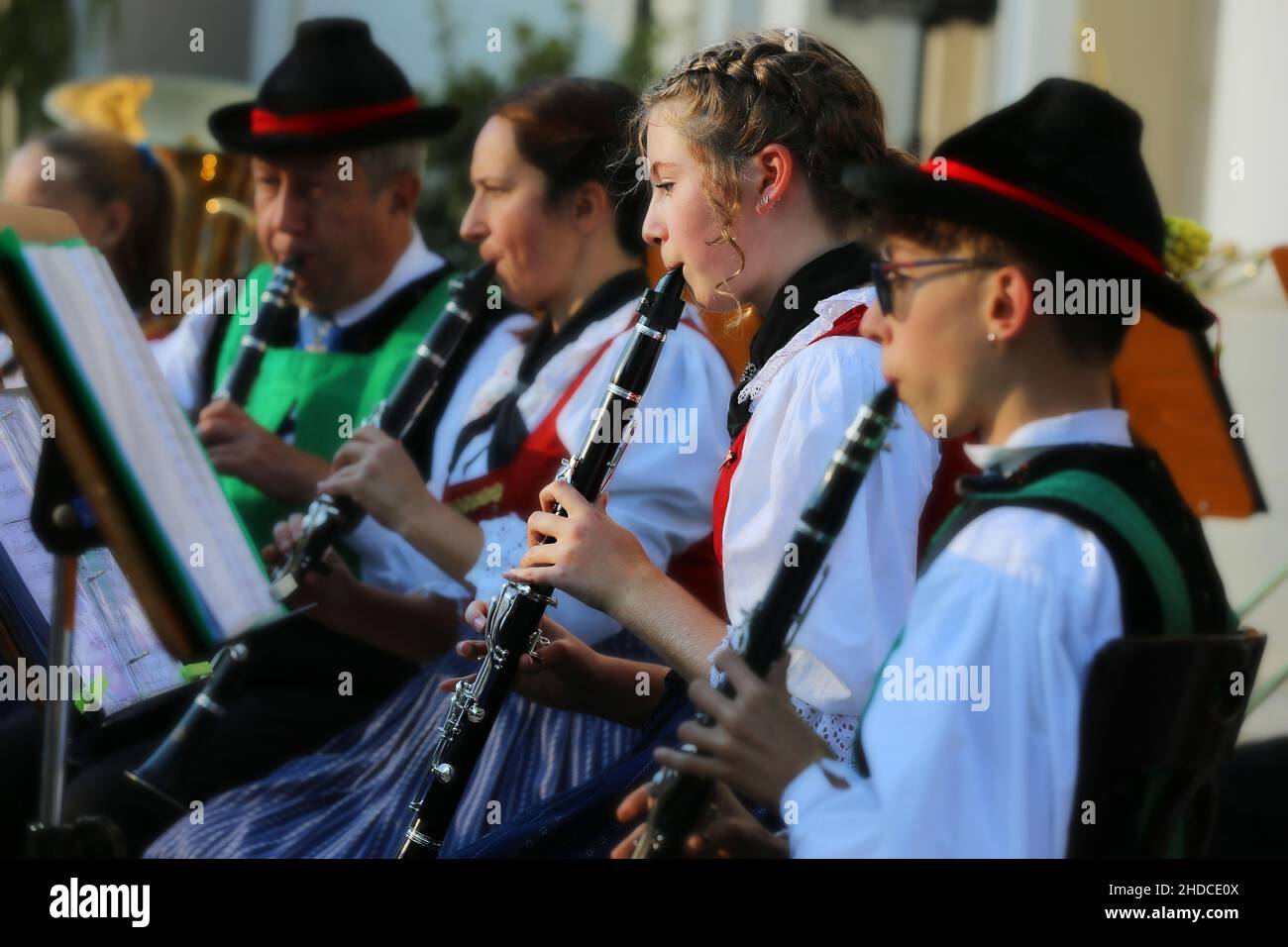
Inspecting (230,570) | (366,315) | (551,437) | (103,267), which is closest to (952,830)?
(230,570)

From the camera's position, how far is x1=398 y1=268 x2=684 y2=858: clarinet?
2.06m

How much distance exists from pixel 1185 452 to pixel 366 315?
1.75m

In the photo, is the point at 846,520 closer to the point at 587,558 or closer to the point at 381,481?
the point at 587,558

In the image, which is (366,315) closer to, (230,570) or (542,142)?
(542,142)

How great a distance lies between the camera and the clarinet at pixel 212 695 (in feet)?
8.56

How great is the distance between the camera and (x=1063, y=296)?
1.54m

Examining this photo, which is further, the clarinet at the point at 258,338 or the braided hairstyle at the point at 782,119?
the clarinet at the point at 258,338

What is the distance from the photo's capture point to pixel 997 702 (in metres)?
1.38

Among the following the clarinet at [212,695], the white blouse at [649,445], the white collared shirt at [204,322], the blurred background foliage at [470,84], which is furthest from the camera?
the blurred background foliage at [470,84]

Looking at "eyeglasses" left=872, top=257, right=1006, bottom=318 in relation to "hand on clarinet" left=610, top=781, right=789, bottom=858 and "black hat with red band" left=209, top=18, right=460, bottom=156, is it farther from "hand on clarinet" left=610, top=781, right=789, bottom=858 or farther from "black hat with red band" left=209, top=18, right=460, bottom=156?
"black hat with red band" left=209, top=18, right=460, bottom=156

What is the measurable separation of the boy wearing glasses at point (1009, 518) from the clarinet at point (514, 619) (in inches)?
20.4

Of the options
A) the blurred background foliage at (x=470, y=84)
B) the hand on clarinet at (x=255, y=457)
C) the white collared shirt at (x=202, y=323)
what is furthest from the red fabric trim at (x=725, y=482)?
the blurred background foliage at (x=470, y=84)

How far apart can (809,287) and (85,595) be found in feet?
3.49

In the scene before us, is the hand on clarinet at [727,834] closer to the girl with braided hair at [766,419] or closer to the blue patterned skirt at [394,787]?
the girl with braided hair at [766,419]
